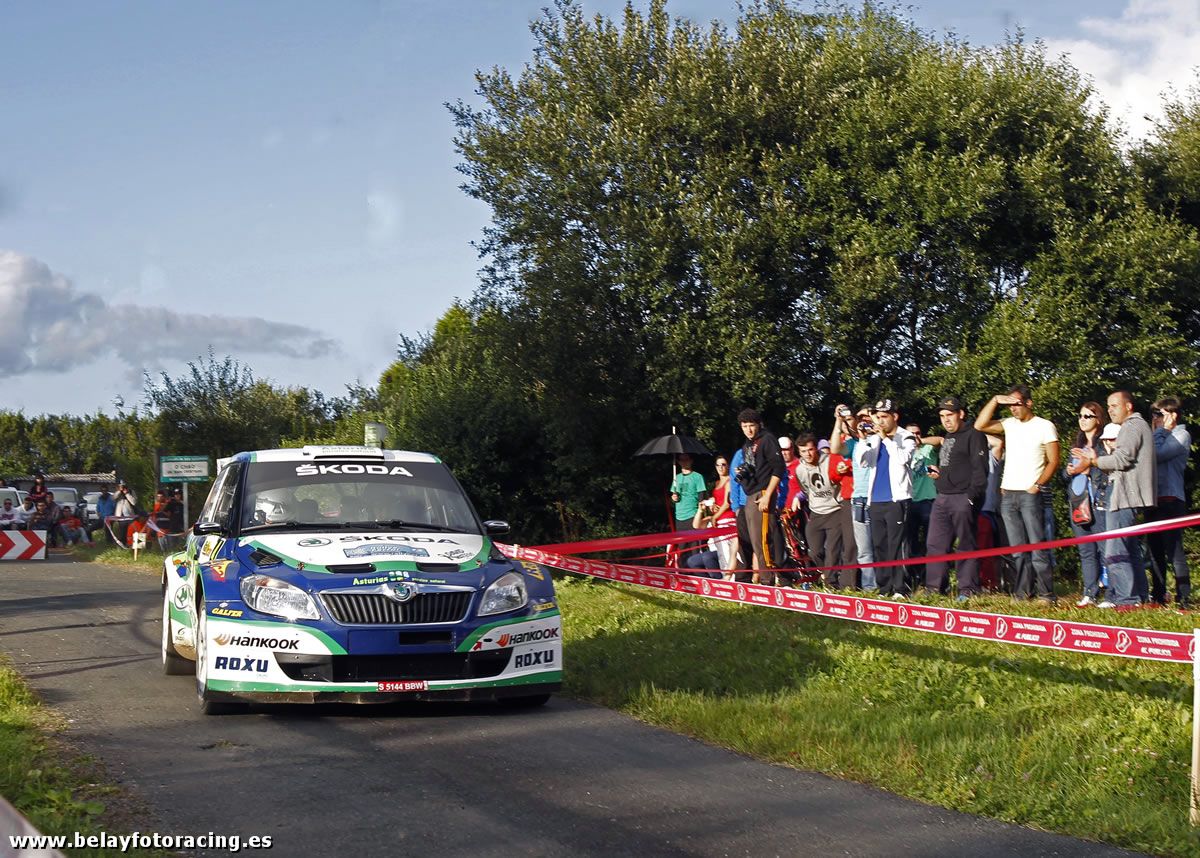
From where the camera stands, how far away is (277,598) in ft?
26.7

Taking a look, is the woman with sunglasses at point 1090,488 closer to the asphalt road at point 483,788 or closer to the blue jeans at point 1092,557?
the blue jeans at point 1092,557

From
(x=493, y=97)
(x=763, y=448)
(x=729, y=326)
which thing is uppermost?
(x=493, y=97)

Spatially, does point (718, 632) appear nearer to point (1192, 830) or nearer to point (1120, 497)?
point (1120, 497)

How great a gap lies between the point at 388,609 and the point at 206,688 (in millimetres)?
1257

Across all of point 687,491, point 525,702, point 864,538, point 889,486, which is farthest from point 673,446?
point 525,702

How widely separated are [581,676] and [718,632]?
5.78 ft

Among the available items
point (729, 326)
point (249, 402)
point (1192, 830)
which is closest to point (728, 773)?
point (1192, 830)

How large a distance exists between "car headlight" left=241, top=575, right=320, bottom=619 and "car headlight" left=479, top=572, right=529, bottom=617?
1063 mm

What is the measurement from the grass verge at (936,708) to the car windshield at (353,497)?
1.66m

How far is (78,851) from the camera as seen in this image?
5.07m

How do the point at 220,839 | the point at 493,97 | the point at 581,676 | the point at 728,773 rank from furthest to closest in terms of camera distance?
the point at 493,97 → the point at 581,676 → the point at 728,773 → the point at 220,839

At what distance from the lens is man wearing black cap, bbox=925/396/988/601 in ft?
39.3

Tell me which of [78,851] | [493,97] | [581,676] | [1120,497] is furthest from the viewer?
[493,97]

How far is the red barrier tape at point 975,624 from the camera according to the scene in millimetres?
6457
